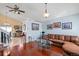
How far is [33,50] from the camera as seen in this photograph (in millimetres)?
2100

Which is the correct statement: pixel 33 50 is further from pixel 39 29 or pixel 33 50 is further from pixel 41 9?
pixel 41 9

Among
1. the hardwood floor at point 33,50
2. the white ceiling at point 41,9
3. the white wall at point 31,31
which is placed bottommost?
the hardwood floor at point 33,50

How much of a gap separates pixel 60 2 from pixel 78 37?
681 mm

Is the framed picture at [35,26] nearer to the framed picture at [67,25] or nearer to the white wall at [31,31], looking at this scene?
the white wall at [31,31]

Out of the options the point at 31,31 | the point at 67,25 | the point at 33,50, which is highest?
the point at 67,25

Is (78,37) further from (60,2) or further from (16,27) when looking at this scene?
(16,27)

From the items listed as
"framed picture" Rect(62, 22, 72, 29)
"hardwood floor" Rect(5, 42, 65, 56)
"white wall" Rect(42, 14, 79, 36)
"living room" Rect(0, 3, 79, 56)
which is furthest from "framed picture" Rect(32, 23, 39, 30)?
"framed picture" Rect(62, 22, 72, 29)

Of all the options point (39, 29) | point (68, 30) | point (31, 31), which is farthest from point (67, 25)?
point (31, 31)

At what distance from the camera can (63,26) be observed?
2.11 metres

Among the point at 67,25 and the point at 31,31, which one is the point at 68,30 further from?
the point at 31,31

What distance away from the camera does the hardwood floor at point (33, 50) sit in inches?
81.0

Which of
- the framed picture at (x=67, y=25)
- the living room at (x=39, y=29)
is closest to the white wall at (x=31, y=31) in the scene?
the living room at (x=39, y=29)

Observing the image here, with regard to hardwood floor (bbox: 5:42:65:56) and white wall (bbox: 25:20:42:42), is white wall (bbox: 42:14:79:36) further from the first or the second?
hardwood floor (bbox: 5:42:65:56)

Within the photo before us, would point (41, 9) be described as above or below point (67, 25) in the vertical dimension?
above
